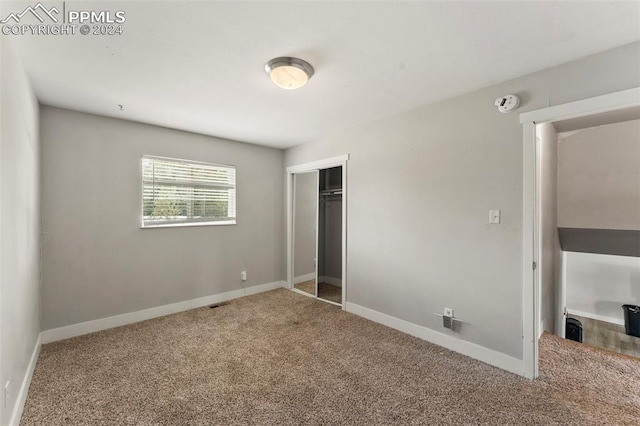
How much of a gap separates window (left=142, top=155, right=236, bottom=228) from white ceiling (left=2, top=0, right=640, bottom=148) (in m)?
0.89

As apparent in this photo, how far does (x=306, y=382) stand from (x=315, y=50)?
2.45 m

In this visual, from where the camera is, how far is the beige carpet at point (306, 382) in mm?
1779

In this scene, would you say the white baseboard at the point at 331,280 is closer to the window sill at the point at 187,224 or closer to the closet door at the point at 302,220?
the closet door at the point at 302,220

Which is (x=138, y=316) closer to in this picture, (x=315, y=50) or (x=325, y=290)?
(x=325, y=290)

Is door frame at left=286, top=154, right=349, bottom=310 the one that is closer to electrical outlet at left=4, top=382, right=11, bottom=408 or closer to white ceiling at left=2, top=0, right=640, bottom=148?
white ceiling at left=2, top=0, right=640, bottom=148

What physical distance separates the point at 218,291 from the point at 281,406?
2475 mm

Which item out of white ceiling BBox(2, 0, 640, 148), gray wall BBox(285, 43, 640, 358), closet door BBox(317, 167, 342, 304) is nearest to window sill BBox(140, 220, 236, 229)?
white ceiling BBox(2, 0, 640, 148)

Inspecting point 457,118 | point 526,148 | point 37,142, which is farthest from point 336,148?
point 37,142

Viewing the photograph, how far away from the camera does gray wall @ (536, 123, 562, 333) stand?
3018 mm

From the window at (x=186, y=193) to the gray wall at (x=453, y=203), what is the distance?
192cm

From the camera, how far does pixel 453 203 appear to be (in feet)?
8.72

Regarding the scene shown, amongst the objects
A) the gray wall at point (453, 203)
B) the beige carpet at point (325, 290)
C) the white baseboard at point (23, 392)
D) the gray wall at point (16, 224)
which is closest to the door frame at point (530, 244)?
the gray wall at point (453, 203)

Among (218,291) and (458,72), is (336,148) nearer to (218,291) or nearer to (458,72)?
(458,72)

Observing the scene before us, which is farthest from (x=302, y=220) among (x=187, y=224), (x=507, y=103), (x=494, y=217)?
(x=507, y=103)
